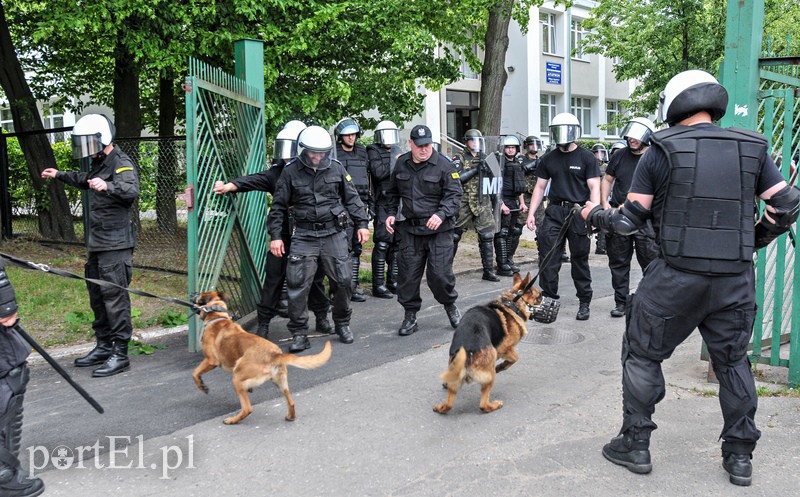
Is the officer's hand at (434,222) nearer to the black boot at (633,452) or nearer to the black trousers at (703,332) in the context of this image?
the black trousers at (703,332)

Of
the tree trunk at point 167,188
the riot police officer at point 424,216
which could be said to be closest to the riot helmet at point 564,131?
the riot police officer at point 424,216

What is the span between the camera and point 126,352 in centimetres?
588

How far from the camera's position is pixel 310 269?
627 cm

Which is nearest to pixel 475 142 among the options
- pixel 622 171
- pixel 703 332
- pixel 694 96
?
pixel 622 171

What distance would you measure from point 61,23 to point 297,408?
6.20 metres

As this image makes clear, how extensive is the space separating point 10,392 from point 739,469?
12.2ft

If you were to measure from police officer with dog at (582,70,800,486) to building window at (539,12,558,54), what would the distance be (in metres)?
29.2

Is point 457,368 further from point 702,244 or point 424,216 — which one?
point 424,216

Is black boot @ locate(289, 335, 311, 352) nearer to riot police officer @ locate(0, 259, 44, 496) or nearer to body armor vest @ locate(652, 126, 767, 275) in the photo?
riot police officer @ locate(0, 259, 44, 496)

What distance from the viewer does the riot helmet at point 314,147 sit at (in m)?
6.14

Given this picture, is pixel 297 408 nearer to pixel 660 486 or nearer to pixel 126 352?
pixel 126 352

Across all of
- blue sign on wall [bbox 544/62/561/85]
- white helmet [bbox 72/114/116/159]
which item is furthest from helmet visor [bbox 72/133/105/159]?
blue sign on wall [bbox 544/62/561/85]

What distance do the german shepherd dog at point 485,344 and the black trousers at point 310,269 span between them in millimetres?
1769

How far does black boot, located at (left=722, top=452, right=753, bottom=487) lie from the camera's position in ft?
11.8
